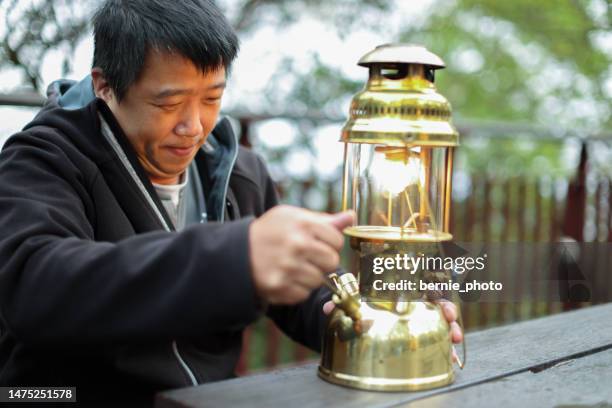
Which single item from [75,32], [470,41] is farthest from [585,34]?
[75,32]

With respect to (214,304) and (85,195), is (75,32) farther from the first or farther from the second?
(214,304)

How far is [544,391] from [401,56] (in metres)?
0.62

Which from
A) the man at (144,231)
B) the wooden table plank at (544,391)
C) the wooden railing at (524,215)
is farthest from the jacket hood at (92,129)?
the wooden railing at (524,215)

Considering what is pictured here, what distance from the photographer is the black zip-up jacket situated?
106 cm

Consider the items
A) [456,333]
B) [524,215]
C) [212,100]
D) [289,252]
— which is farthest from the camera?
[524,215]

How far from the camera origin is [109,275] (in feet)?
3.63

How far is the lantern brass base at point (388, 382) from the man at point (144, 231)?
→ 0.64 ft

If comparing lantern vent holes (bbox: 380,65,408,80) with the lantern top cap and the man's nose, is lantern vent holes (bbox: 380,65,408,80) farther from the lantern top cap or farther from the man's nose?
the man's nose

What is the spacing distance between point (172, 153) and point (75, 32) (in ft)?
4.64

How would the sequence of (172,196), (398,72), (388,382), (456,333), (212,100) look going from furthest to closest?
(172,196)
(212,100)
(456,333)
(398,72)
(388,382)

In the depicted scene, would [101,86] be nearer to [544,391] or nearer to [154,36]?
[154,36]

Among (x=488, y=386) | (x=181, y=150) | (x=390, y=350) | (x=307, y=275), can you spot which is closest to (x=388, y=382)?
(x=390, y=350)

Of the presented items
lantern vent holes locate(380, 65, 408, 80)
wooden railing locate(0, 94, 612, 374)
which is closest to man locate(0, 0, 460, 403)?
lantern vent holes locate(380, 65, 408, 80)

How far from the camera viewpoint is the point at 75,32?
2879mm
